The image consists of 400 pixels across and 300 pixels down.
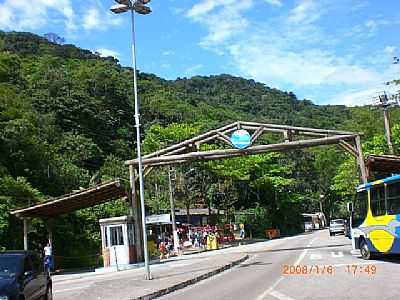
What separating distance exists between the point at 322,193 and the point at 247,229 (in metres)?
40.3

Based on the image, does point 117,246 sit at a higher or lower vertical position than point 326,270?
higher

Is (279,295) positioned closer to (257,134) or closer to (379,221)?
(379,221)

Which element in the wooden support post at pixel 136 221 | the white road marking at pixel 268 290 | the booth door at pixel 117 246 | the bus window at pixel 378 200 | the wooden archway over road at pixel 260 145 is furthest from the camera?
the wooden archway over road at pixel 260 145

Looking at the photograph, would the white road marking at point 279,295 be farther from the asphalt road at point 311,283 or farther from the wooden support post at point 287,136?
the wooden support post at point 287,136

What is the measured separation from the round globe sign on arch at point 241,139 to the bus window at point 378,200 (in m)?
12.2

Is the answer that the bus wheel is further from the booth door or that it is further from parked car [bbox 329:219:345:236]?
parked car [bbox 329:219:345:236]

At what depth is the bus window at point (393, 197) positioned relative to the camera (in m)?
17.3

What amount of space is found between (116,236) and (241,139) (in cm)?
917

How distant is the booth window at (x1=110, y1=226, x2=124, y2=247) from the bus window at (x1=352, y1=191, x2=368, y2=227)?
1353cm

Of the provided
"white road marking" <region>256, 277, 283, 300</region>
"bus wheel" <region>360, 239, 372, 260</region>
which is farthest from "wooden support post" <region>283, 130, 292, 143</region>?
"white road marking" <region>256, 277, 283, 300</region>

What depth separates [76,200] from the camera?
95.1ft

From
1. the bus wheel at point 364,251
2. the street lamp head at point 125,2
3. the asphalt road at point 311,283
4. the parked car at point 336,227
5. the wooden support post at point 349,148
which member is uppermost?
the street lamp head at point 125,2

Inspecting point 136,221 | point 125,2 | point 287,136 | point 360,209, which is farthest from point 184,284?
point 287,136

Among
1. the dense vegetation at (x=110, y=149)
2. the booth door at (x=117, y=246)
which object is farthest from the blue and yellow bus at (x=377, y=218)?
the dense vegetation at (x=110, y=149)
